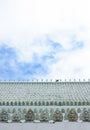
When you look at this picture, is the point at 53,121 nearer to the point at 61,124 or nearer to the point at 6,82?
the point at 61,124

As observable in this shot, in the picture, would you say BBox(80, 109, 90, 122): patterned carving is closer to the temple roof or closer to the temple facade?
the temple facade

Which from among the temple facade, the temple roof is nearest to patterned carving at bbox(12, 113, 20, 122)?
the temple facade

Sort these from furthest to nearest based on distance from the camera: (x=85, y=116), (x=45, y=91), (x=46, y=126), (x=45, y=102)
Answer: (x=45, y=91) < (x=45, y=102) < (x=85, y=116) < (x=46, y=126)

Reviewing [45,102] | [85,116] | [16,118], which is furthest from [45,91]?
[85,116]

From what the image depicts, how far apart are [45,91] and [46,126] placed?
6.61m

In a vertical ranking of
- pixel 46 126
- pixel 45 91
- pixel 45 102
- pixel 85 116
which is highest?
pixel 45 91

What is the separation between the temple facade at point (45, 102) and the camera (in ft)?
54.3

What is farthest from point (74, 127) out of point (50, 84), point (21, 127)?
point (50, 84)

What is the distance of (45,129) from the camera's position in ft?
52.8

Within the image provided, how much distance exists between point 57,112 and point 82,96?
458 cm

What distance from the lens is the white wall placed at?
52.4 ft

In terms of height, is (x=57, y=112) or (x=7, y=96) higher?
(x=7, y=96)

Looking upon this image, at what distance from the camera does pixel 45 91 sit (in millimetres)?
22641

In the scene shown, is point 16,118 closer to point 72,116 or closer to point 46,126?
point 46,126
